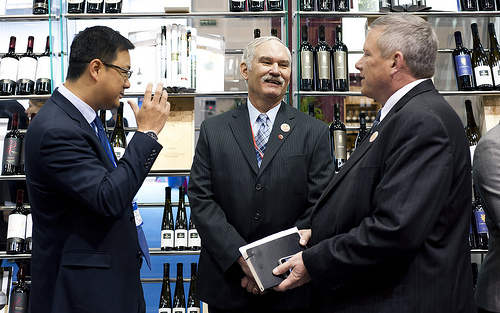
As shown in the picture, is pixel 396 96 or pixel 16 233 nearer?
pixel 396 96

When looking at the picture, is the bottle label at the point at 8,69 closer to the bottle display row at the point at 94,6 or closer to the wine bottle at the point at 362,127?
the bottle display row at the point at 94,6

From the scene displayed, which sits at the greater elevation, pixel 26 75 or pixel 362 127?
pixel 26 75

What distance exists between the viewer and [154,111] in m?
2.11

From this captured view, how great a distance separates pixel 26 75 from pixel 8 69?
130 mm

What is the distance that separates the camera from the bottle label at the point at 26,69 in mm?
3658

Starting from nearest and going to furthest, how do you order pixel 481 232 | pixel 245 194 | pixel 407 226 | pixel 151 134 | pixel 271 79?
pixel 407 226, pixel 151 134, pixel 245 194, pixel 271 79, pixel 481 232

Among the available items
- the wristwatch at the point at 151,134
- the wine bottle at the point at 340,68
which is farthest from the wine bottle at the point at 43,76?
the wine bottle at the point at 340,68

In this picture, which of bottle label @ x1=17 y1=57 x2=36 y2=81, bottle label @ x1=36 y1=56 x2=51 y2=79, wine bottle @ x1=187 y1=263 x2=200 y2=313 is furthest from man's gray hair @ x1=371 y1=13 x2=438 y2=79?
bottle label @ x1=17 y1=57 x2=36 y2=81

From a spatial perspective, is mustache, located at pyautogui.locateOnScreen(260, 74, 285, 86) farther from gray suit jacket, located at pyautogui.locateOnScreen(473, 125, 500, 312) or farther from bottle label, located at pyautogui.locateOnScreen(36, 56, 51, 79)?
bottle label, located at pyautogui.locateOnScreen(36, 56, 51, 79)

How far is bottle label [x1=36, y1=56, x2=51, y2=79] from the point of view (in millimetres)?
3645

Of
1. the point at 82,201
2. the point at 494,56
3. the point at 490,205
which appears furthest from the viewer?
the point at 494,56

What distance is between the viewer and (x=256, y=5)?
3635 millimetres

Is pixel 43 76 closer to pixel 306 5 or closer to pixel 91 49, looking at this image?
pixel 91 49

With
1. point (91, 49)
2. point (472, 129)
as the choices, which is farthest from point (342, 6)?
point (91, 49)
